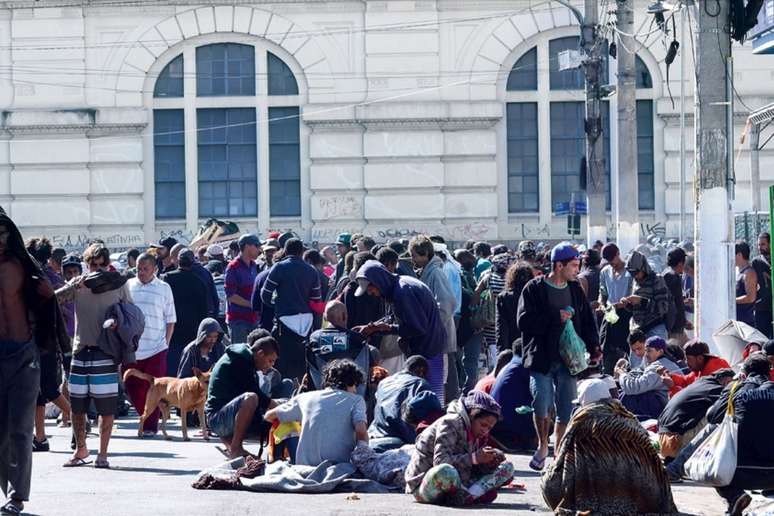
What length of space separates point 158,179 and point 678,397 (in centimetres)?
2697

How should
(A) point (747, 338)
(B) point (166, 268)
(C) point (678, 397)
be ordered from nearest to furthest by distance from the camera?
1. (C) point (678, 397)
2. (A) point (747, 338)
3. (B) point (166, 268)

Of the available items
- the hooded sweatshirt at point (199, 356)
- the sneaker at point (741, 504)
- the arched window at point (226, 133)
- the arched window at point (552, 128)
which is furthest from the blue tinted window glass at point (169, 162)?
the sneaker at point (741, 504)

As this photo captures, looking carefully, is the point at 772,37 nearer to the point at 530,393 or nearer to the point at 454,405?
the point at 530,393

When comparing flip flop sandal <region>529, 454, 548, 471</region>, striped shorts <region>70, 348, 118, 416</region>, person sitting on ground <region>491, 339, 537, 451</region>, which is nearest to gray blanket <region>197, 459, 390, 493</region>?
striped shorts <region>70, 348, 118, 416</region>

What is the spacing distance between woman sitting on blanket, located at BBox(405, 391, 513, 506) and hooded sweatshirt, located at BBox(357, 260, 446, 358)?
3223 mm

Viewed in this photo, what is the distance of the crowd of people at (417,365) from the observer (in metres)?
10.9

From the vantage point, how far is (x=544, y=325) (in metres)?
13.7

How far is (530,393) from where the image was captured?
47.5 ft

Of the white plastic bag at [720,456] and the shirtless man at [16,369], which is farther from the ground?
the shirtless man at [16,369]

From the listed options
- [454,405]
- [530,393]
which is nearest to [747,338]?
[530,393]

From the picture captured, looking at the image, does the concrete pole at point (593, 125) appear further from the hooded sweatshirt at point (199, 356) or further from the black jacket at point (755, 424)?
the black jacket at point (755, 424)

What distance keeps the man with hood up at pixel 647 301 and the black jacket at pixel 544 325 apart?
299 cm

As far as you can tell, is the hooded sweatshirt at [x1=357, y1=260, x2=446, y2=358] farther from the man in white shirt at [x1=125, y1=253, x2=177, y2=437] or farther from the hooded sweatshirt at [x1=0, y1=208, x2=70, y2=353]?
the hooded sweatshirt at [x1=0, y1=208, x2=70, y2=353]

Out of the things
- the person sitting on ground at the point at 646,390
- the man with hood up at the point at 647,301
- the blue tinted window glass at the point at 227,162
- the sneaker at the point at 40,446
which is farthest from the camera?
the blue tinted window glass at the point at 227,162
